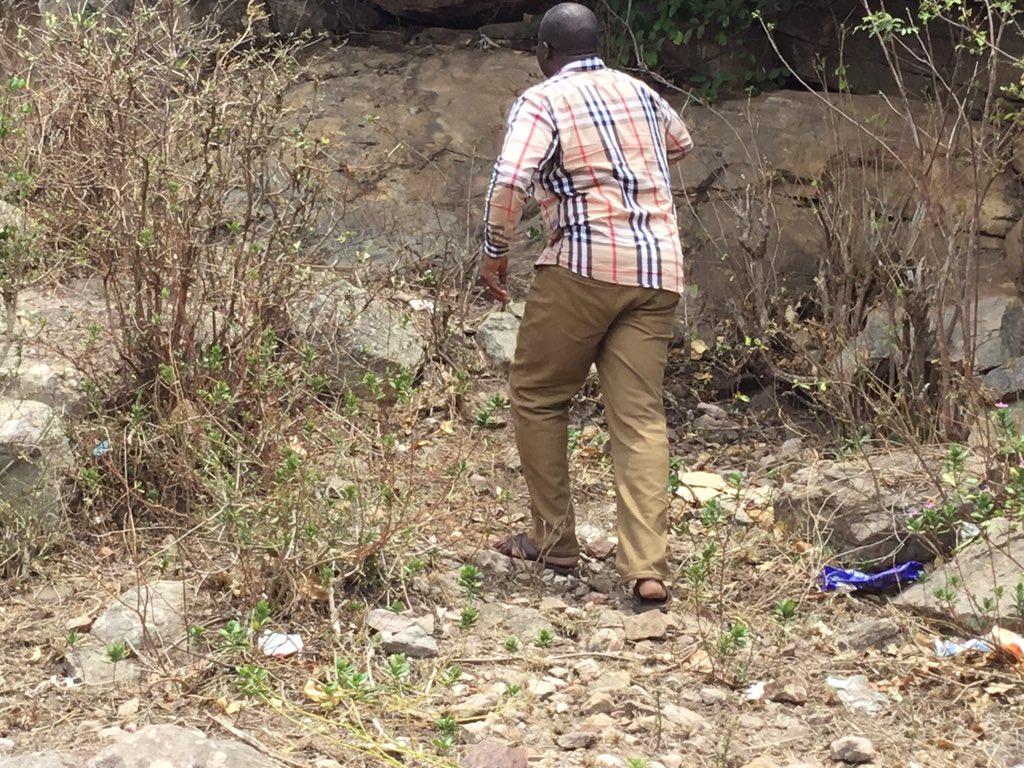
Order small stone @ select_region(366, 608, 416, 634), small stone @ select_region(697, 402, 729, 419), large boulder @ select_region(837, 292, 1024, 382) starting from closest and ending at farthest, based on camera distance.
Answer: small stone @ select_region(366, 608, 416, 634), large boulder @ select_region(837, 292, 1024, 382), small stone @ select_region(697, 402, 729, 419)

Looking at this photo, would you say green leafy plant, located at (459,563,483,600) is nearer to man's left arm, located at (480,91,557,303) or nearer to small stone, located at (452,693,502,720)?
small stone, located at (452,693,502,720)

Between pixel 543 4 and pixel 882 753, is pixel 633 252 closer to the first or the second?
pixel 882 753

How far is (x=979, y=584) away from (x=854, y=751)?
1.02 meters

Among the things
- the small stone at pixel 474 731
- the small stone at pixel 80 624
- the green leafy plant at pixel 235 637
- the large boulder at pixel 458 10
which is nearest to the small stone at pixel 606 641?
the small stone at pixel 474 731

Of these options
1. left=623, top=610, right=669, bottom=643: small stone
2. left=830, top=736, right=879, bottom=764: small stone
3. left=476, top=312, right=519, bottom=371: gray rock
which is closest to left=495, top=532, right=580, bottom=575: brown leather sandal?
left=623, top=610, right=669, bottom=643: small stone

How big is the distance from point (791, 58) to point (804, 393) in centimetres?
259

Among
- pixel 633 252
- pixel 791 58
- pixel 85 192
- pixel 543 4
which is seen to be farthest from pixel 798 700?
pixel 543 4

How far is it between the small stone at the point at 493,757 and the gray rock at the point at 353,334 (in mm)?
2699

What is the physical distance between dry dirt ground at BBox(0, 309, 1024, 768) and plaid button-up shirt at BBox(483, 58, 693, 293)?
921mm

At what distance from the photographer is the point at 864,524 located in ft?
15.4

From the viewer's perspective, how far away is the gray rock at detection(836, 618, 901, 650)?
13.5 ft

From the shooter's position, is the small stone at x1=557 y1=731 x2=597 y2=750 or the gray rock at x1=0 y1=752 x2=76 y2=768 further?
the small stone at x1=557 y1=731 x2=597 y2=750

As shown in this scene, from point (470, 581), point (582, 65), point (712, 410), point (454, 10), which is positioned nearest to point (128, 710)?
point (470, 581)

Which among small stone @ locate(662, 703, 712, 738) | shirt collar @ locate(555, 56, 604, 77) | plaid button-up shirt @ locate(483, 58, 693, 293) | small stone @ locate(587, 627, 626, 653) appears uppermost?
shirt collar @ locate(555, 56, 604, 77)
